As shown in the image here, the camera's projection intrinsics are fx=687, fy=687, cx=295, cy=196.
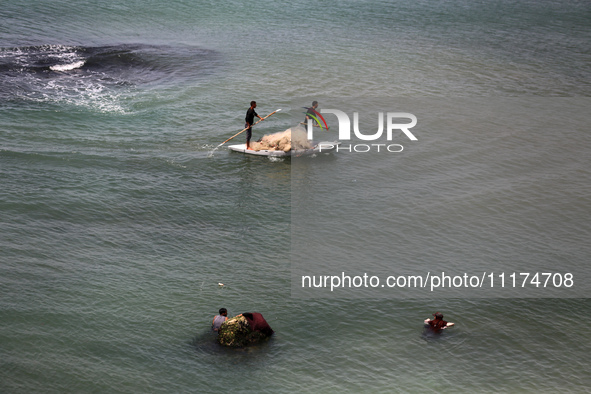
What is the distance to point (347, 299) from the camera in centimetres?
2281

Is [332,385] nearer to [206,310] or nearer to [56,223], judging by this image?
[206,310]

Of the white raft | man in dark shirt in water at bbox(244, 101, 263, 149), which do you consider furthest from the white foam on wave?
man in dark shirt in water at bbox(244, 101, 263, 149)

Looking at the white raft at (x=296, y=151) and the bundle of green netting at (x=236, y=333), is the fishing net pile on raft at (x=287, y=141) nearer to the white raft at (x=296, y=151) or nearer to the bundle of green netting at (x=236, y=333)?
the white raft at (x=296, y=151)

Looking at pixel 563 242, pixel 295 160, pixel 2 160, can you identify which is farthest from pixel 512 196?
pixel 2 160

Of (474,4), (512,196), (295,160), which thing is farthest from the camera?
(474,4)

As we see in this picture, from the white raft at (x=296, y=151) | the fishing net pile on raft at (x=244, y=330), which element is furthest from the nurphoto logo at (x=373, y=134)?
the fishing net pile on raft at (x=244, y=330)

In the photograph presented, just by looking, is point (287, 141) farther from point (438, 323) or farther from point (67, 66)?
point (67, 66)

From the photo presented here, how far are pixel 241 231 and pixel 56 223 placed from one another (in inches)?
276

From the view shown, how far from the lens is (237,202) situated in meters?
28.9

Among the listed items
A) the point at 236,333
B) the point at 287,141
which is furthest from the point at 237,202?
the point at 236,333

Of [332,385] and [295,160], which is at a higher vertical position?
[295,160]

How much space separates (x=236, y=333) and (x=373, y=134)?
63.6ft

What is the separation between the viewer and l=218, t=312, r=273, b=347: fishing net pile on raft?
19766mm

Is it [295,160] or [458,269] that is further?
[295,160]
